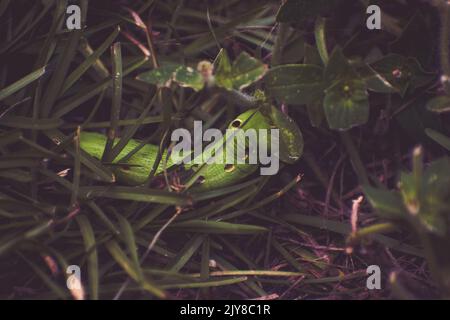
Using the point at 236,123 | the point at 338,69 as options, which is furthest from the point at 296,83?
the point at 236,123

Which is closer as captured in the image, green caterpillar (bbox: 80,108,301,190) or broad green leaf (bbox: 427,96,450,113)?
broad green leaf (bbox: 427,96,450,113)

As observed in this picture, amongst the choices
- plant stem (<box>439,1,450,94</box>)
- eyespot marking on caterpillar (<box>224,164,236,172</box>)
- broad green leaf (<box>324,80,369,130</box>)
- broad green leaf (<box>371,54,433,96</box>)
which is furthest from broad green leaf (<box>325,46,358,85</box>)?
eyespot marking on caterpillar (<box>224,164,236,172</box>)

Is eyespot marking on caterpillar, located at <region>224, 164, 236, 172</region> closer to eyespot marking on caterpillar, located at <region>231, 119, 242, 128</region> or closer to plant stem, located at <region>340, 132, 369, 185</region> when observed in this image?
eyespot marking on caterpillar, located at <region>231, 119, 242, 128</region>

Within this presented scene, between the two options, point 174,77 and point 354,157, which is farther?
point 354,157

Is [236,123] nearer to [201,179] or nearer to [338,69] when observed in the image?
[201,179]

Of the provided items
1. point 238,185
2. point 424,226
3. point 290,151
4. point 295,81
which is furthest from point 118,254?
point 424,226
